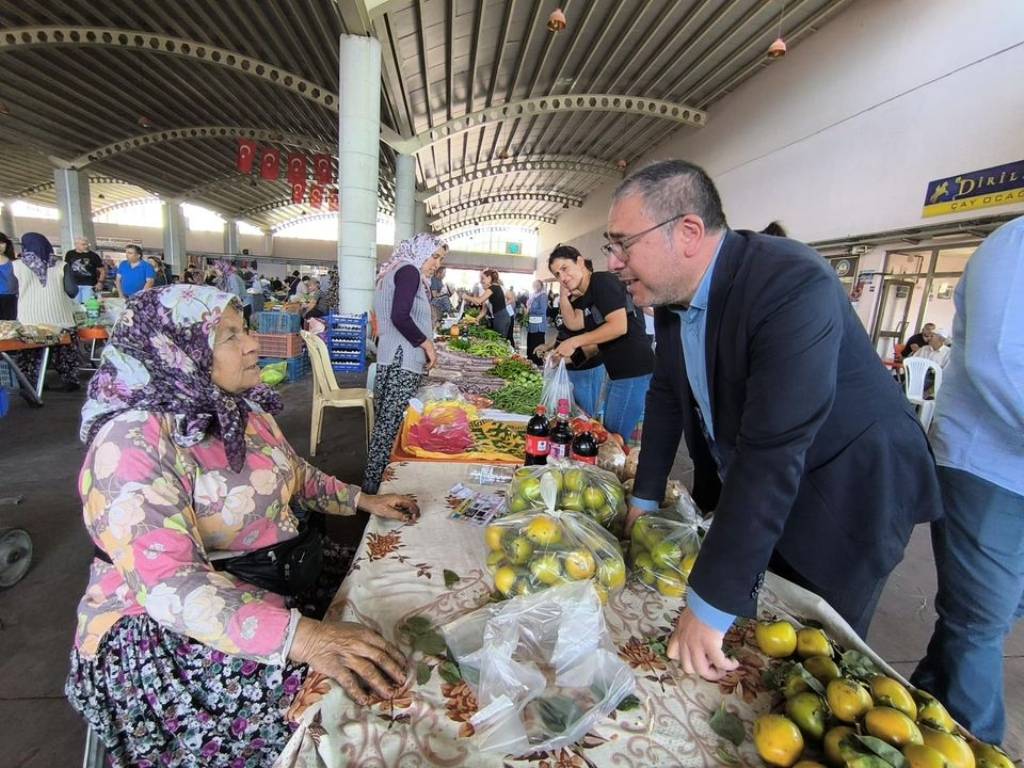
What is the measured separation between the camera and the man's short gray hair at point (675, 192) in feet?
3.47

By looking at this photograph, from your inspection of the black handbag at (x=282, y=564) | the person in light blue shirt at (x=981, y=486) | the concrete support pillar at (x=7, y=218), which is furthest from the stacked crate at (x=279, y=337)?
the concrete support pillar at (x=7, y=218)

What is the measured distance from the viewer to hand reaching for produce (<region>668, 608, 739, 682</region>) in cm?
93

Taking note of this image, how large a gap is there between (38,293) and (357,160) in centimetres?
420

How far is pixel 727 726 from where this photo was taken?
0.85 metres

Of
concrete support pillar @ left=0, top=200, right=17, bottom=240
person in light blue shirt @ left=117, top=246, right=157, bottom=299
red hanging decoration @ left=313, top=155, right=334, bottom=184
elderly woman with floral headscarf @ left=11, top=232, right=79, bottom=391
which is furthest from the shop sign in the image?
concrete support pillar @ left=0, top=200, right=17, bottom=240

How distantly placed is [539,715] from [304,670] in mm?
713

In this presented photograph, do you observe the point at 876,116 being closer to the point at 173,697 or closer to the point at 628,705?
the point at 628,705

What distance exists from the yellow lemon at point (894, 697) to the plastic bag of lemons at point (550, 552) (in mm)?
493

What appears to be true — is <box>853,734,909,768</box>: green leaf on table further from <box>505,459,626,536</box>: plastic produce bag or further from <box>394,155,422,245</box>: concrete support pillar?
<box>394,155,422,245</box>: concrete support pillar

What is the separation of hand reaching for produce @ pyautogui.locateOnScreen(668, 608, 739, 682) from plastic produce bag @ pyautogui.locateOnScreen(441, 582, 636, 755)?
14cm

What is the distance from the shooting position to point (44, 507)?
135 inches

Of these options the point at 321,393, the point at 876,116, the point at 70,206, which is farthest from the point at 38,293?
the point at 70,206

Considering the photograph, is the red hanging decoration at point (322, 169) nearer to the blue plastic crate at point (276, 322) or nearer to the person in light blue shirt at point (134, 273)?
the person in light blue shirt at point (134, 273)

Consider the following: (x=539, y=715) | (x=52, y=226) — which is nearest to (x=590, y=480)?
(x=539, y=715)
